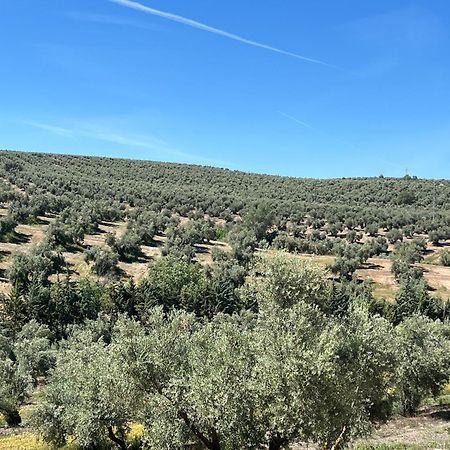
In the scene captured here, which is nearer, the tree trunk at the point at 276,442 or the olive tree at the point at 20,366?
the tree trunk at the point at 276,442

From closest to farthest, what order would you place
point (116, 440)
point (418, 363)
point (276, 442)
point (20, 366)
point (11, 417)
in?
A: point (276, 442), point (116, 440), point (418, 363), point (11, 417), point (20, 366)

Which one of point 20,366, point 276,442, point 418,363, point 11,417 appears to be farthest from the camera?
point 20,366

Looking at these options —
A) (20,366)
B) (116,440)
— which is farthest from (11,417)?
(116,440)

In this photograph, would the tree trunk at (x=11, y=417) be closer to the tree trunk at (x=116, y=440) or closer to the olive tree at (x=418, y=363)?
the tree trunk at (x=116, y=440)

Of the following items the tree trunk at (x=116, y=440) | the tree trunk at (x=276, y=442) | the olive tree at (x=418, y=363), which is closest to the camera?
the tree trunk at (x=276, y=442)

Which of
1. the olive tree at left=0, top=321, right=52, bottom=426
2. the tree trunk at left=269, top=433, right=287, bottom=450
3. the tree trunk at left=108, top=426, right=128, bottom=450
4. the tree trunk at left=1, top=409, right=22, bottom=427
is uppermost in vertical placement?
the tree trunk at left=269, top=433, right=287, bottom=450

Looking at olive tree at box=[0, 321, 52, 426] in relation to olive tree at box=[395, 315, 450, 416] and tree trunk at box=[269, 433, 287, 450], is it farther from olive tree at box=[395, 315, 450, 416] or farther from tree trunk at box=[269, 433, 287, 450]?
olive tree at box=[395, 315, 450, 416]

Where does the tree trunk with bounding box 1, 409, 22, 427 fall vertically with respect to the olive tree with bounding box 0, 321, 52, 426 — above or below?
below

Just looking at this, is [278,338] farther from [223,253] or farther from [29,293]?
[223,253]

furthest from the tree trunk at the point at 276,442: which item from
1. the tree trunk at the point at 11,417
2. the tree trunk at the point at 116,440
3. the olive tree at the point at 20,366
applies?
the tree trunk at the point at 11,417

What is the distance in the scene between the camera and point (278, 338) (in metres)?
22.6

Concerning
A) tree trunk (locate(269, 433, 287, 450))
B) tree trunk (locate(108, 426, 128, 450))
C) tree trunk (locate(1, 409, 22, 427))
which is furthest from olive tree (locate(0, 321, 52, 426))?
tree trunk (locate(269, 433, 287, 450))

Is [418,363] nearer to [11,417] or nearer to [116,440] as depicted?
[116,440]

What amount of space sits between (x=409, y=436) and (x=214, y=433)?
70.3ft
